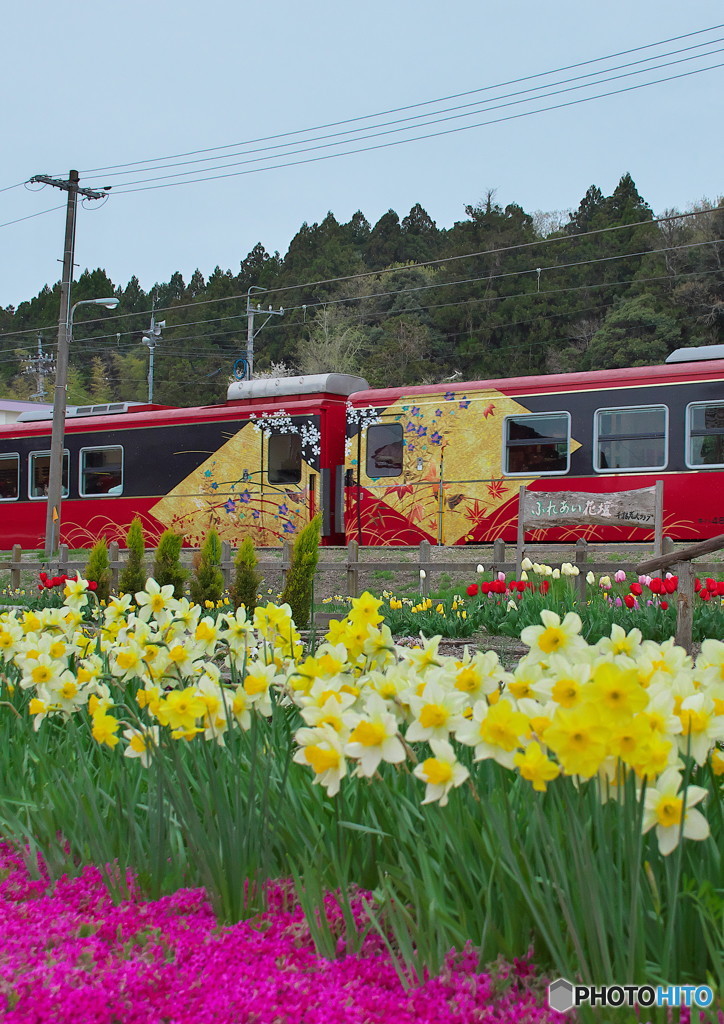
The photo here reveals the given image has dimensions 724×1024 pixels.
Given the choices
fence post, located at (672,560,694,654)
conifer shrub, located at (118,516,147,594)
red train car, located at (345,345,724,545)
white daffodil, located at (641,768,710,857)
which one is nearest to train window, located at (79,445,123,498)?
red train car, located at (345,345,724,545)

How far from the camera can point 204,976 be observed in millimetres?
1720

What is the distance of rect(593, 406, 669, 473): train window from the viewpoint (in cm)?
1248

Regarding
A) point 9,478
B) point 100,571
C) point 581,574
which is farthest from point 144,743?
point 9,478

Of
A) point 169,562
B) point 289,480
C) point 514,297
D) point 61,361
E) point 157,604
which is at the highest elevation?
point 514,297

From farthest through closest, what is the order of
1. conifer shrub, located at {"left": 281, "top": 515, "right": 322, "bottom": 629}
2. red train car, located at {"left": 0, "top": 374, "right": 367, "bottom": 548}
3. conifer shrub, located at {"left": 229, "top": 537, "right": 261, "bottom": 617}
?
red train car, located at {"left": 0, "top": 374, "right": 367, "bottom": 548} → conifer shrub, located at {"left": 229, "top": 537, "right": 261, "bottom": 617} → conifer shrub, located at {"left": 281, "top": 515, "right": 322, "bottom": 629}

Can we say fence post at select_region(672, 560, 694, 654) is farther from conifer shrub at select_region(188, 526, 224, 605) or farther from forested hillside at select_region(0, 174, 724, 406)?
forested hillside at select_region(0, 174, 724, 406)

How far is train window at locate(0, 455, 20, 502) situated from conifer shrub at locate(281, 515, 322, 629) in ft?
41.1

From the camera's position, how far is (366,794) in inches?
80.1

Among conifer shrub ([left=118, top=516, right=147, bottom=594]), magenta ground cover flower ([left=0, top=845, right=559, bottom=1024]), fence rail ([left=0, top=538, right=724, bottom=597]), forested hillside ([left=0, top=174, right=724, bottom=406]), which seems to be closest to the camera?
magenta ground cover flower ([left=0, top=845, right=559, bottom=1024])

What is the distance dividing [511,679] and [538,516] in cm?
768

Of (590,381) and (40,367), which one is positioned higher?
(40,367)

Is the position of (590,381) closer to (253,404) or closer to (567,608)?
(253,404)

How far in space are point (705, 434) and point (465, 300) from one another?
Answer: 37826 millimetres

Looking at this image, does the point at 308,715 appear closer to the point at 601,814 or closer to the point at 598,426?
the point at 601,814
